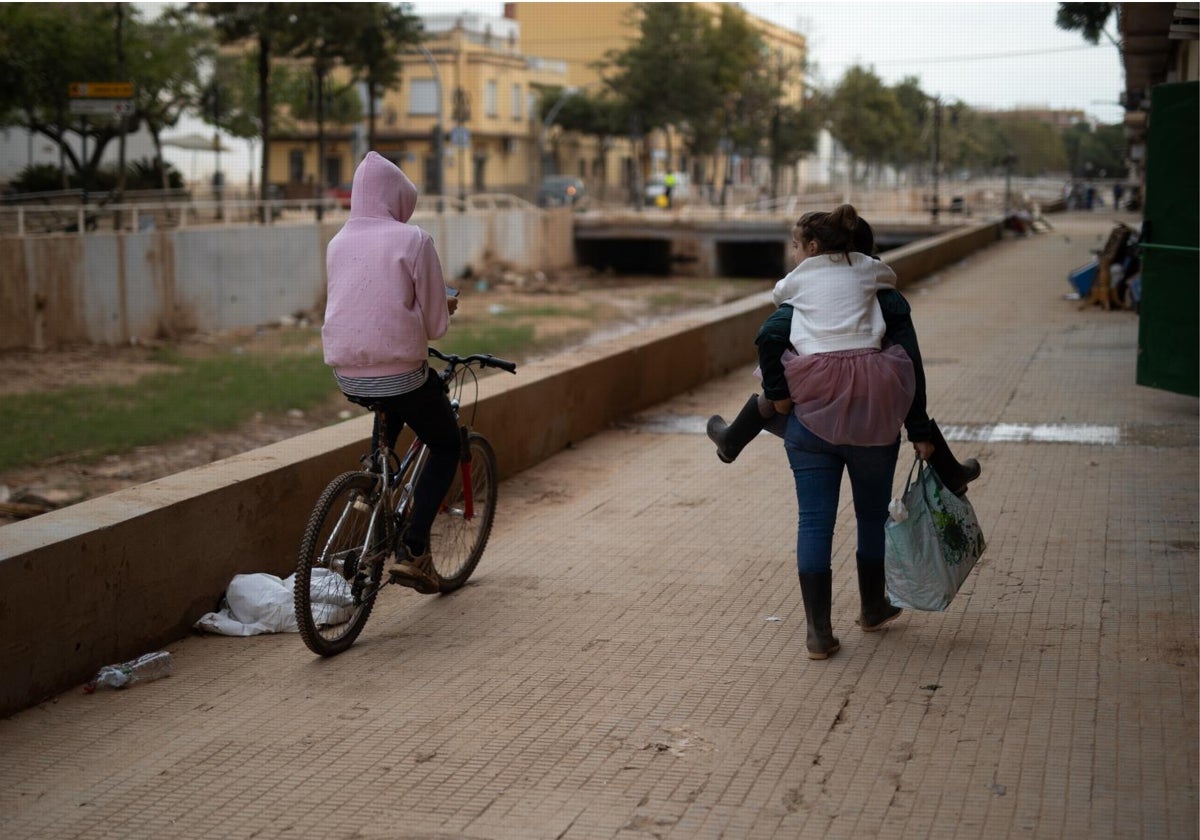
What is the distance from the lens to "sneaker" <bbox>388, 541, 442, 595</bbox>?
5719 mm

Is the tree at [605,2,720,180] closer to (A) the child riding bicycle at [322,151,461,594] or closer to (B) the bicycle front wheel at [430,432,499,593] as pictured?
(B) the bicycle front wheel at [430,432,499,593]

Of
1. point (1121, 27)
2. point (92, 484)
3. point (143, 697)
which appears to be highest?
point (1121, 27)

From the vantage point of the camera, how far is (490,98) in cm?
7406

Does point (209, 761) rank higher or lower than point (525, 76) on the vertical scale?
lower

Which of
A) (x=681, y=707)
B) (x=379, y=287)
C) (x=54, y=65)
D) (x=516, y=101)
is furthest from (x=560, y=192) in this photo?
(x=681, y=707)

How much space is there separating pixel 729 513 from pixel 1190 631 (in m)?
2.75

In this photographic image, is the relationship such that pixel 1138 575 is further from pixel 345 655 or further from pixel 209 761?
pixel 209 761

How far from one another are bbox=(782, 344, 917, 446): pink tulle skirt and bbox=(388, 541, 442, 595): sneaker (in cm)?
172

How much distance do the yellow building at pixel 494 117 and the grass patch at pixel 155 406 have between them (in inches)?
1605

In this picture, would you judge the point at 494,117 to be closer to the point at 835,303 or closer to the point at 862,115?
the point at 862,115

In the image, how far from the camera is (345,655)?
5406 millimetres

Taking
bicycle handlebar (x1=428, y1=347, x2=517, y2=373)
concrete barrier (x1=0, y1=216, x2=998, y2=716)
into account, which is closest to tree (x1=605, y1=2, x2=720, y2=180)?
concrete barrier (x1=0, y1=216, x2=998, y2=716)

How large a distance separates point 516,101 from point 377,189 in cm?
7356

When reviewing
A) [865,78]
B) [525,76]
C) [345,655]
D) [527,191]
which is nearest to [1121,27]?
[345,655]
